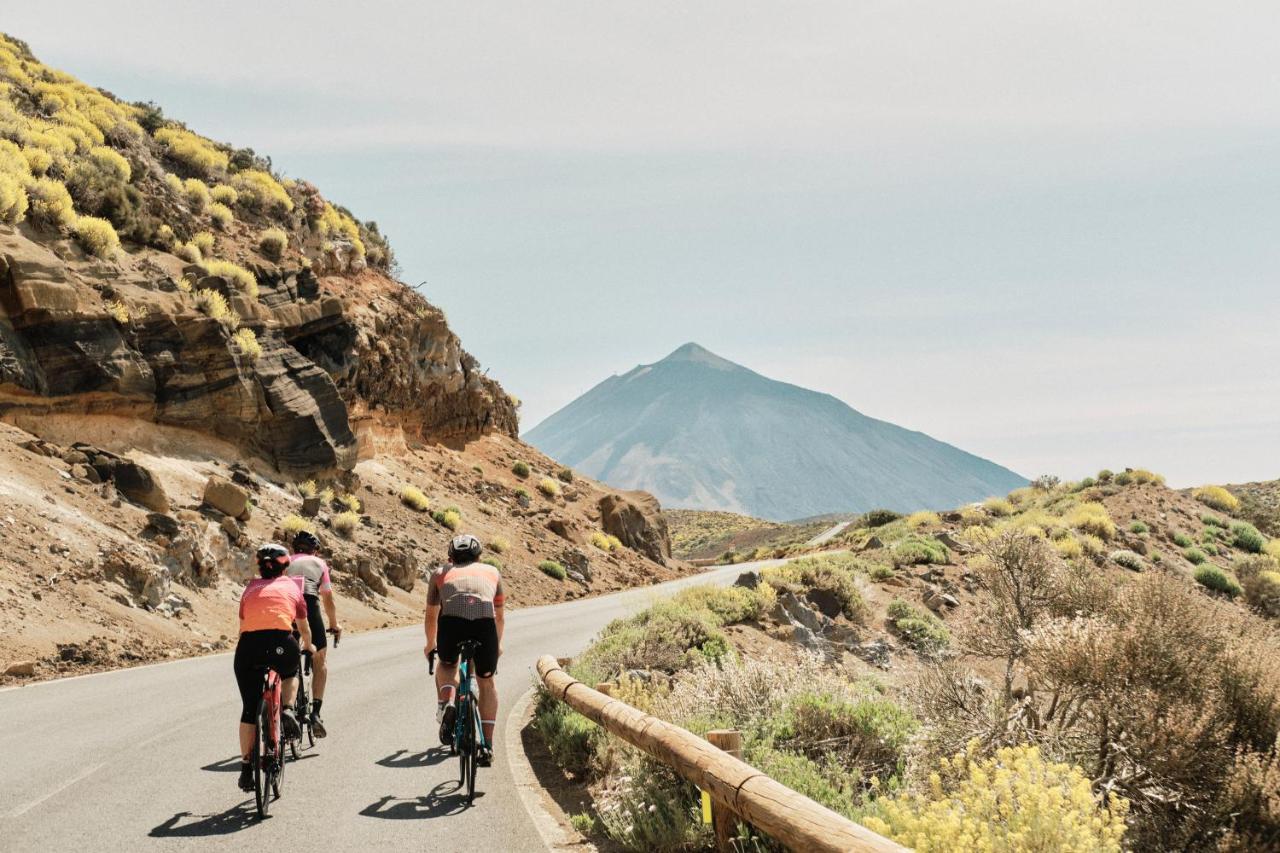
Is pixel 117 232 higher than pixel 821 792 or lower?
higher

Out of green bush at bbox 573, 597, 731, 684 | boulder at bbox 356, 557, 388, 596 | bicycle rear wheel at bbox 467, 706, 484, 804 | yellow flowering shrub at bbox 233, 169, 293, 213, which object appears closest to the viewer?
bicycle rear wheel at bbox 467, 706, 484, 804

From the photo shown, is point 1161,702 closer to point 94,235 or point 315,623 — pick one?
point 315,623

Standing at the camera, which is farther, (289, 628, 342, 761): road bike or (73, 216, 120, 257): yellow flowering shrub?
(73, 216, 120, 257): yellow flowering shrub

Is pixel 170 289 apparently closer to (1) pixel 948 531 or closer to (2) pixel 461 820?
(2) pixel 461 820

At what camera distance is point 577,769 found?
29.4 feet

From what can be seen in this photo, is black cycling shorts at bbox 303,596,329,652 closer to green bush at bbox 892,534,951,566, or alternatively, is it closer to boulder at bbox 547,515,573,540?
green bush at bbox 892,534,951,566

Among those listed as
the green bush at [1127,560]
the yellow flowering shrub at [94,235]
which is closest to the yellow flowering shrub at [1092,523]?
the green bush at [1127,560]

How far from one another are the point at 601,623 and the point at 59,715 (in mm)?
13979

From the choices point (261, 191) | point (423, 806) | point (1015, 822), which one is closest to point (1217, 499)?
point (261, 191)

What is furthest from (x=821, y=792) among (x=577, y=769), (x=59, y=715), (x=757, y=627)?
(x=757, y=627)

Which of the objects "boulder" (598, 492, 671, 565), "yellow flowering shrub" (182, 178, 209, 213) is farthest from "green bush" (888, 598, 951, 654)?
"yellow flowering shrub" (182, 178, 209, 213)

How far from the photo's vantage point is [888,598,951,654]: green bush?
23500mm

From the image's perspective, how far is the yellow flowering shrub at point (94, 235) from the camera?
26125 mm

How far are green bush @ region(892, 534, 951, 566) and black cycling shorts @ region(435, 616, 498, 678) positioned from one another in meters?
26.6
